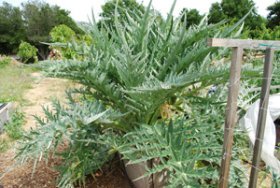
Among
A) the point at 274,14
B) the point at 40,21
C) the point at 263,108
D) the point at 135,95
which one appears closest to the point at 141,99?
the point at 135,95

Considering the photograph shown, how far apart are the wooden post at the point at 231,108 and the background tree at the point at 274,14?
1656 cm

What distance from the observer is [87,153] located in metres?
1.86

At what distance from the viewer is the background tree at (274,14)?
16.1 meters

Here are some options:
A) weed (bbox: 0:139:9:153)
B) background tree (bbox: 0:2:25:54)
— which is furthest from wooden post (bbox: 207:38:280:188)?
background tree (bbox: 0:2:25:54)

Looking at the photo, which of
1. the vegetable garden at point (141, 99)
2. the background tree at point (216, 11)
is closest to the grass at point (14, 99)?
the vegetable garden at point (141, 99)

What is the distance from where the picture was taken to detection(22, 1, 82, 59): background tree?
23.5m

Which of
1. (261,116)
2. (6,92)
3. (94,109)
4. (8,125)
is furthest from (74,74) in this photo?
(6,92)

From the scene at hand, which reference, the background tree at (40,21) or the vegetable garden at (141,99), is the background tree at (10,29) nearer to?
the background tree at (40,21)

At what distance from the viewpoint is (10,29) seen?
24.8 m

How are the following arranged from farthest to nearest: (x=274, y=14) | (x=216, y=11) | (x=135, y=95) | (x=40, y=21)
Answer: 1. (x=40, y=21)
2. (x=216, y=11)
3. (x=274, y=14)
4. (x=135, y=95)

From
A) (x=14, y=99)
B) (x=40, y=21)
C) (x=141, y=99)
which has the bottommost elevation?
(x=14, y=99)

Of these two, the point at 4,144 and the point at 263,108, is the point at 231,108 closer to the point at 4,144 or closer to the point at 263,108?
the point at 263,108

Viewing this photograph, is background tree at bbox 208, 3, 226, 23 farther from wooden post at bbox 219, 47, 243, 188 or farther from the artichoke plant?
wooden post at bbox 219, 47, 243, 188

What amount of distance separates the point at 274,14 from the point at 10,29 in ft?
66.5
